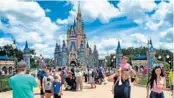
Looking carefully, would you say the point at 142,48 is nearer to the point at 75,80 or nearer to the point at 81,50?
the point at 81,50

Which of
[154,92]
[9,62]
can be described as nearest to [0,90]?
[154,92]

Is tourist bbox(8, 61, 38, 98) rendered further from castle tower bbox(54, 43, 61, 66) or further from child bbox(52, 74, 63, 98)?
castle tower bbox(54, 43, 61, 66)

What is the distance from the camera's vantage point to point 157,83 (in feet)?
28.9

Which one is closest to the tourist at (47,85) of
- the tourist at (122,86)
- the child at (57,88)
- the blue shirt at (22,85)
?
the child at (57,88)

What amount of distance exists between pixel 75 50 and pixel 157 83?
319ft

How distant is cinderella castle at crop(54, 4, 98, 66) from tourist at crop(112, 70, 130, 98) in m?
91.8

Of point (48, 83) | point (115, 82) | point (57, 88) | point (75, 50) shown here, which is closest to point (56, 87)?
point (57, 88)

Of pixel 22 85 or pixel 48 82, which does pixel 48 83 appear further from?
pixel 22 85

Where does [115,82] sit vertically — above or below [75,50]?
below

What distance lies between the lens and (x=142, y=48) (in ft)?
432

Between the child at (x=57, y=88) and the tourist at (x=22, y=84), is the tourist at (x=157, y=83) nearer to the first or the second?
the tourist at (x=22, y=84)

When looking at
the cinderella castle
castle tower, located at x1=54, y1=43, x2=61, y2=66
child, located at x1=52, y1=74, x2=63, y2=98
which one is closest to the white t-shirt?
child, located at x1=52, y1=74, x2=63, y2=98

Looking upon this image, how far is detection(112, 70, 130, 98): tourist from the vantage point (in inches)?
320

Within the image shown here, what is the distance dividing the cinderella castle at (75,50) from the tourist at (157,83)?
299ft
